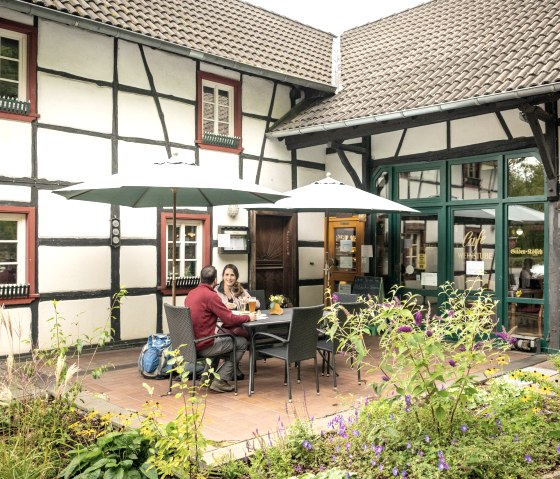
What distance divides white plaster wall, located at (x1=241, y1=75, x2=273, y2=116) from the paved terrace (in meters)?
4.65

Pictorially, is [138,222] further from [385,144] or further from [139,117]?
[385,144]

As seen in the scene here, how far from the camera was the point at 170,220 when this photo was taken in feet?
29.5

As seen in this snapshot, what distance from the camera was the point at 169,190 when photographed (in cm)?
682

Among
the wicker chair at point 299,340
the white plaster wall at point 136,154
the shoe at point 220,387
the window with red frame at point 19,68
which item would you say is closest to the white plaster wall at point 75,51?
the window with red frame at point 19,68

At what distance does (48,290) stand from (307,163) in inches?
211

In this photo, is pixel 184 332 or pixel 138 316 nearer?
pixel 184 332

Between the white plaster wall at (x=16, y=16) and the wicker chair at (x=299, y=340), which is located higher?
the white plaster wall at (x=16, y=16)

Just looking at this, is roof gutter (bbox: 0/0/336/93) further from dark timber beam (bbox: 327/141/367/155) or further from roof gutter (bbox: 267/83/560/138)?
dark timber beam (bbox: 327/141/367/155)

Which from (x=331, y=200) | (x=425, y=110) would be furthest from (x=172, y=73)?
(x=425, y=110)

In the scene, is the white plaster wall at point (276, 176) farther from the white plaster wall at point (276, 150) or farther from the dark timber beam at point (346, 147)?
the dark timber beam at point (346, 147)

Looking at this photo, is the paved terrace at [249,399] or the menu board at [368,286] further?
the menu board at [368,286]

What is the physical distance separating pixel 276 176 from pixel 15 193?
463cm

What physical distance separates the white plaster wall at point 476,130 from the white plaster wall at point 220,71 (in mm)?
3604

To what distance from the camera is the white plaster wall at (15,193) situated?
716cm
